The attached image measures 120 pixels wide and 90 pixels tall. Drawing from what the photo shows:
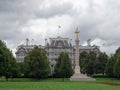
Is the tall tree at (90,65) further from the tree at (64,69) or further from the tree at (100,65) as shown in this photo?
Result: the tree at (64,69)

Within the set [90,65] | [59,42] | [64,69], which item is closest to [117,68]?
[64,69]

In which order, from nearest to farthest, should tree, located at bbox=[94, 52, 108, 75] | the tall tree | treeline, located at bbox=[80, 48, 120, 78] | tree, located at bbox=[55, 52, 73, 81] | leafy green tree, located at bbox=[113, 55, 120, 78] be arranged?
1. leafy green tree, located at bbox=[113, 55, 120, 78]
2. tree, located at bbox=[55, 52, 73, 81]
3. treeline, located at bbox=[80, 48, 120, 78]
4. tree, located at bbox=[94, 52, 108, 75]
5. the tall tree

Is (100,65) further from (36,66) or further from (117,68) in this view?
(36,66)

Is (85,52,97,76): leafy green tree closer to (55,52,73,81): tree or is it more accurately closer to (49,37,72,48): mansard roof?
(55,52,73,81): tree

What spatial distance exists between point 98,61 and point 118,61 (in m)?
24.1

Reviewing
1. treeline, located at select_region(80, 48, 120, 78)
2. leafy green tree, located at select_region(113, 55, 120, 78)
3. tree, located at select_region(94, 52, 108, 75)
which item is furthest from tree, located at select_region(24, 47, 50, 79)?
tree, located at select_region(94, 52, 108, 75)

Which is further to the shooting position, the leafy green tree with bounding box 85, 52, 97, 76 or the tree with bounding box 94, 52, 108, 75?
the leafy green tree with bounding box 85, 52, 97, 76

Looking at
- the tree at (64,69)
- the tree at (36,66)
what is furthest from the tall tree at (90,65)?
the tree at (36,66)

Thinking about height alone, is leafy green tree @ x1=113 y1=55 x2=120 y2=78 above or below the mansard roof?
below

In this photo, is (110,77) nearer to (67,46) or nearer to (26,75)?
(26,75)

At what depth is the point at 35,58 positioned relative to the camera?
100750mm

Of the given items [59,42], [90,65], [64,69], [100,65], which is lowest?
[64,69]

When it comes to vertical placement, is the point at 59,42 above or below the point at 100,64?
above

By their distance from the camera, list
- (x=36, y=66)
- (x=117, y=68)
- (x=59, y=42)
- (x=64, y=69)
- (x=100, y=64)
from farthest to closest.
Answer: (x=59, y=42), (x=100, y=64), (x=64, y=69), (x=36, y=66), (x=117, y=68)
